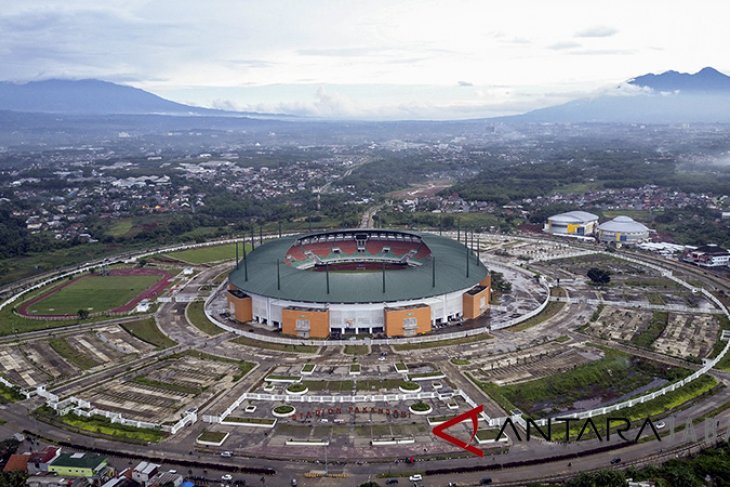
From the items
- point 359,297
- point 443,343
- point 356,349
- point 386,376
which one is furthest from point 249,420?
point 443,343

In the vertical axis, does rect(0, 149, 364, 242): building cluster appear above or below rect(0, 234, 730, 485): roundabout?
above

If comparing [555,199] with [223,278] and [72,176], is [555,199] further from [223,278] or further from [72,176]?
[72,176]

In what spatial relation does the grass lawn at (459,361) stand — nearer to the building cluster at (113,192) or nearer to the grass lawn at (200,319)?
the grass lawn at (200,319)

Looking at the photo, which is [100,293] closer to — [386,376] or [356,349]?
[356,349]

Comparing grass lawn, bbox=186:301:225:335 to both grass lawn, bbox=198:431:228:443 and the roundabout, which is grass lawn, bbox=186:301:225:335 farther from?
grass lawn, bbox=198:431:228:443

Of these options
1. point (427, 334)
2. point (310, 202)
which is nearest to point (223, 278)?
point (427, 334)

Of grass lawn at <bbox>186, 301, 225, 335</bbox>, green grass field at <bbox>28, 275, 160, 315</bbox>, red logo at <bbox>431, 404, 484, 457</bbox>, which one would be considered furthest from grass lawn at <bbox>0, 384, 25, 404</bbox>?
red logo at <bbox>431, 404, 484, 457</bbox>
